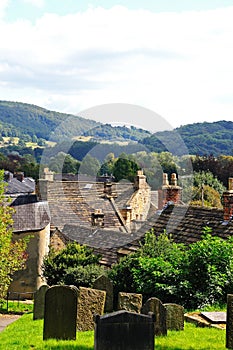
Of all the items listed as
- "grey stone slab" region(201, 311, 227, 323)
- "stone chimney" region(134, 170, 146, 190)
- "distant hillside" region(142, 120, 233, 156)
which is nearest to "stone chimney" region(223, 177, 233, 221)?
"grey stone slab" region(201, 311, 227, 323)

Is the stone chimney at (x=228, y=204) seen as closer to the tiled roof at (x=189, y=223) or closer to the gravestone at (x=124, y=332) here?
the tiled roof at (x=189, y=223)

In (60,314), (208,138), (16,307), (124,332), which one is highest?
(208,138)

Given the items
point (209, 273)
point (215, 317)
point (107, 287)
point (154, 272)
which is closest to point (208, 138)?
point (107, 287)

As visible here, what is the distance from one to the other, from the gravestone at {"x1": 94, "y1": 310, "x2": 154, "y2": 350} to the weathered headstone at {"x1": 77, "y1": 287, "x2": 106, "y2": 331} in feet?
14.8

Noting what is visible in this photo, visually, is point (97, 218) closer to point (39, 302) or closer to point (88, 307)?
point (39, 302)

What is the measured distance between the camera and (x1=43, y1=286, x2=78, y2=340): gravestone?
548 inches

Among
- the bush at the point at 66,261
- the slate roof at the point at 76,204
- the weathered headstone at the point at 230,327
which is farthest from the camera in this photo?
the slate roof at the point at 76,204

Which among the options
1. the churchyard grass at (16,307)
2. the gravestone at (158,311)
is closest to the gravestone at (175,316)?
the gravestone at (158,311)

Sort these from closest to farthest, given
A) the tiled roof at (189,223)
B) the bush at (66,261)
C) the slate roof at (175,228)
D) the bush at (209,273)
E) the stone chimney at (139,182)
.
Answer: the bush at (209,273) < the tiled roof at (189,223) < the slate roof at (175,228) < the bush at (66,261) < the stone chimney at (139,182)

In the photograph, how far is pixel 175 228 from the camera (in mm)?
25406

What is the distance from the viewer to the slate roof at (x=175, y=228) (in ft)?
78.0

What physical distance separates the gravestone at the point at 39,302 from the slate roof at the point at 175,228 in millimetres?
7035

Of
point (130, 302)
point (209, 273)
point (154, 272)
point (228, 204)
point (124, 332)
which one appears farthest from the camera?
point (228, 204)

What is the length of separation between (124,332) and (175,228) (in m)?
14.3
